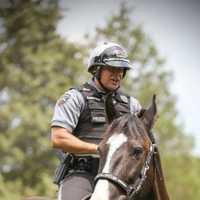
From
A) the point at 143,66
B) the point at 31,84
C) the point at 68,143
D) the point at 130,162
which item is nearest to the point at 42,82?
the point at 31,84

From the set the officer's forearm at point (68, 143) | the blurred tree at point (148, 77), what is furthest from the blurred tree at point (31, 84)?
the officer's forearm at point (68, 143)

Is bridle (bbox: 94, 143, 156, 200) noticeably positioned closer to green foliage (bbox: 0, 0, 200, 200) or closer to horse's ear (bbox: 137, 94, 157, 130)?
horse's ear (bbox: 137, 94, 157, 130)

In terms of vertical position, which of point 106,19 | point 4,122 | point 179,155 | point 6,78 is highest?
point 106,19

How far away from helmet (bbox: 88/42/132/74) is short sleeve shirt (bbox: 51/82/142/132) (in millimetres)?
439

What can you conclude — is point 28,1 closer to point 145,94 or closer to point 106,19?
point 106,19

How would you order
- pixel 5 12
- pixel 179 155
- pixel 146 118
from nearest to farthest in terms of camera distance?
pixel 146 118, pixel 5 12, pixel 179 155

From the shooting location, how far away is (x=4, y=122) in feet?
120

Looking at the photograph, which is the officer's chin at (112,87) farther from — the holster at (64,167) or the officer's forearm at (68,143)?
the holster at (64,167)

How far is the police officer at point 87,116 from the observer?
7535 millimetres

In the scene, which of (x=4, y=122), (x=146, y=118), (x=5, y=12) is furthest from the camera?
(x=5, y=12)

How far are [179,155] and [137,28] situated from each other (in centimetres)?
918

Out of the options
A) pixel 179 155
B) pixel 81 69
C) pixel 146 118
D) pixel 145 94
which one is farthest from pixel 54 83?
pixel 146 118

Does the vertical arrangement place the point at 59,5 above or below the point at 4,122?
above

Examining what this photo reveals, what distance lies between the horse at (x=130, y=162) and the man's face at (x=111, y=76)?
2.99 feet
